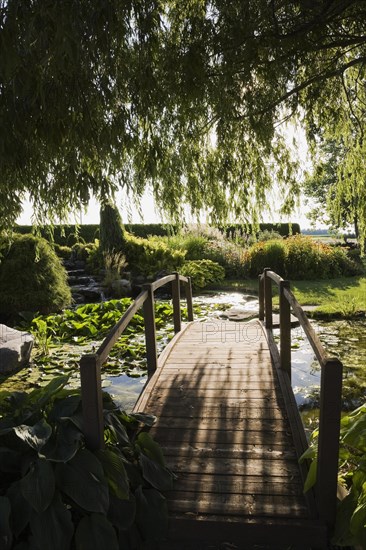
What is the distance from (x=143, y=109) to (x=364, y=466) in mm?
2915

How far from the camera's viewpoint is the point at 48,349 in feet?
24.0

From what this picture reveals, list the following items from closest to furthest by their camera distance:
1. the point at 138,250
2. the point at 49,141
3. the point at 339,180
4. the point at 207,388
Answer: the point at 49,141 → the point at 207,388 → the point at 339,180 → the point at 138,250

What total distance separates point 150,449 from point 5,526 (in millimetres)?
1061

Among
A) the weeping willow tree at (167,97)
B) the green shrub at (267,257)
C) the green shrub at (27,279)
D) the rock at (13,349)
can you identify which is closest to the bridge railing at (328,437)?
the weeping willow tree at (167,97)

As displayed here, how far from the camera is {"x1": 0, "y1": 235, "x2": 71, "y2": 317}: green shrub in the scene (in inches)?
373

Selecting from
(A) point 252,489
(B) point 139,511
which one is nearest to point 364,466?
(A) point 252,489

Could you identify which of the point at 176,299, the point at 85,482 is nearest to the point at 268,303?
the point at 176,299

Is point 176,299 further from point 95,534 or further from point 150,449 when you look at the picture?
point 95,534

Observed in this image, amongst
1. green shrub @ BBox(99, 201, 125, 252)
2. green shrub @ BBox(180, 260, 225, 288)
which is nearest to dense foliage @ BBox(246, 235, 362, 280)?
green shrub @ BBox(180, 260, 225, 288)

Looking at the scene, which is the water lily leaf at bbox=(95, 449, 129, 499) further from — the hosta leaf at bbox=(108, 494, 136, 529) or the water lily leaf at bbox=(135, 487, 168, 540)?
the water lily leaf at bbox=(135, 487, 168, 540)

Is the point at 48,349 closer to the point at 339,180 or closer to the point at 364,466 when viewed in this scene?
the point at 339,180

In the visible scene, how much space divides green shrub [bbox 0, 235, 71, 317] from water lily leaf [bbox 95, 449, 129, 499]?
7.06 metres

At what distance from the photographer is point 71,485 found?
8.16ft

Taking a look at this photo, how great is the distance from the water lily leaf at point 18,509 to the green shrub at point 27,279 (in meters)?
7.21
